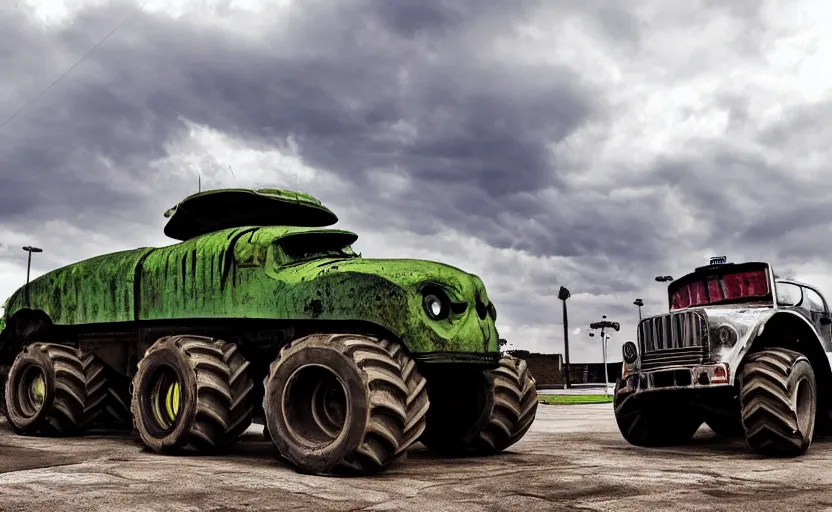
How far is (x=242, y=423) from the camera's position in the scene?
805cm

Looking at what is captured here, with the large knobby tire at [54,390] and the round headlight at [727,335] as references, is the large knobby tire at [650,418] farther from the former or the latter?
the large knobby tire at [54,390]

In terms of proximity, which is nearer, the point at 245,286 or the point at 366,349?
the point at 366,349

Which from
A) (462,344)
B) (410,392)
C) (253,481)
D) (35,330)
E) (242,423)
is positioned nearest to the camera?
A: (253,481)

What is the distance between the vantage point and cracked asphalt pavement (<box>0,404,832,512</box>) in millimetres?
5031

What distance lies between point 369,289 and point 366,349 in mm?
590

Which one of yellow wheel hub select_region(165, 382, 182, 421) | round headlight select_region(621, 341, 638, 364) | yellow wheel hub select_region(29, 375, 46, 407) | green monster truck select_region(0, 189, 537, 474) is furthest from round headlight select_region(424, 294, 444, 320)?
yellow wheel hub select_region(29, 375, 46, 407)

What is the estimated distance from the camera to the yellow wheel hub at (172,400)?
8523mm

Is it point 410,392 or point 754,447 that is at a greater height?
point 410,392

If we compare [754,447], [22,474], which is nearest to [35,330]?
[22,474]

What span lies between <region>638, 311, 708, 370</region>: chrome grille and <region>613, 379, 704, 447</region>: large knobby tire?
0.54 meters

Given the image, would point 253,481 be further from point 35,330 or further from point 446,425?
point 35,330

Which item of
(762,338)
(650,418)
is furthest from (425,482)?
(762,338)

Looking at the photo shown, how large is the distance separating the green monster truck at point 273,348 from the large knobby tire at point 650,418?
206cm

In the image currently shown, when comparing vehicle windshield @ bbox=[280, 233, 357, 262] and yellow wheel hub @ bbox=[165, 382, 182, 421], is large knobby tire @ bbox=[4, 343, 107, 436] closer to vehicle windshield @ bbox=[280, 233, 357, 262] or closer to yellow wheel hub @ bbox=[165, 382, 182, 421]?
yellow wheel hub @ bbox=[165, 382, 182, 421]
